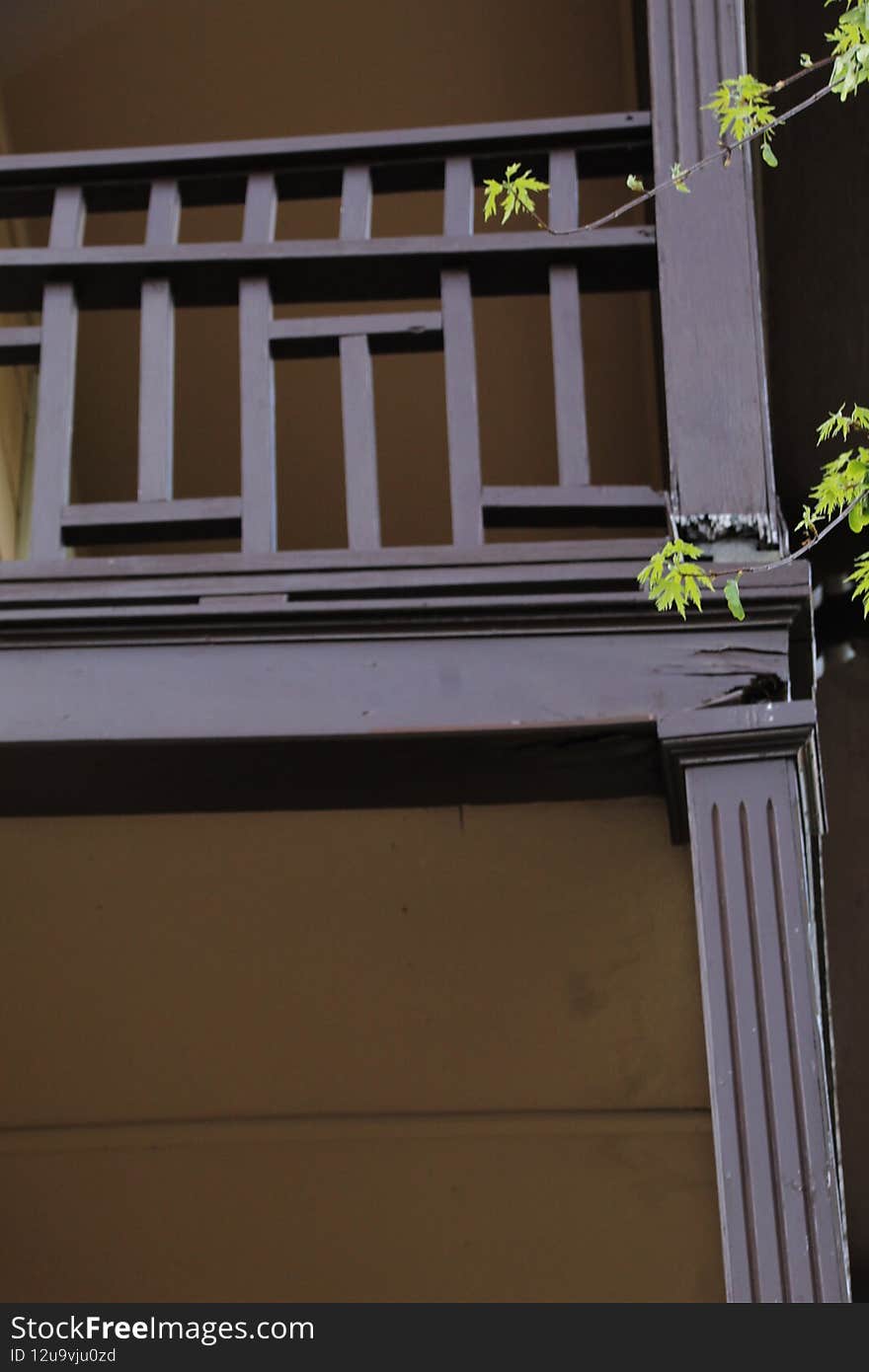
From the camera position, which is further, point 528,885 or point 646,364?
point 646,364

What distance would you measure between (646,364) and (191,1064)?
3139 mm

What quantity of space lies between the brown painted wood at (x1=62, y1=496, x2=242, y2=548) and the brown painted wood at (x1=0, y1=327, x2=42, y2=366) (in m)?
0.42

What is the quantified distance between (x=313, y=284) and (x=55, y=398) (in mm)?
640

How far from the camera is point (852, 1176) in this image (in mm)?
6402

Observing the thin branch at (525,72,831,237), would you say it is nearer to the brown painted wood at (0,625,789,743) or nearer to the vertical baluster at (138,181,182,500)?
the brown painted wood at (0,625,789,743)

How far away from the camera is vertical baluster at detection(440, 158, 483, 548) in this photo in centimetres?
361

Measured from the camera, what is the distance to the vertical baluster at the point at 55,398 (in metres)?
3.67

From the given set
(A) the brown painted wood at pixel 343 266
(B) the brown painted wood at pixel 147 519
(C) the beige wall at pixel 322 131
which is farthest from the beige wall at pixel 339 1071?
(C) the beige wall at pixel 322 131

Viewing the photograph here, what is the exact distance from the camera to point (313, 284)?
3941mm

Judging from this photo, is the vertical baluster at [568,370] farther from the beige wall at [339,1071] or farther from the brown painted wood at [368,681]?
→ the beige wall at [339,1071]

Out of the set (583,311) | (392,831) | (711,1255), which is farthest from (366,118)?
(711,1255)

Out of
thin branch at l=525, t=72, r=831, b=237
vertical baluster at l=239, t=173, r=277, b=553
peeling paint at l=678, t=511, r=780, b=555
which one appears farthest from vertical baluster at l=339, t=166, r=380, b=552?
peeling paint at l=678, t=511, r=780, b=555
